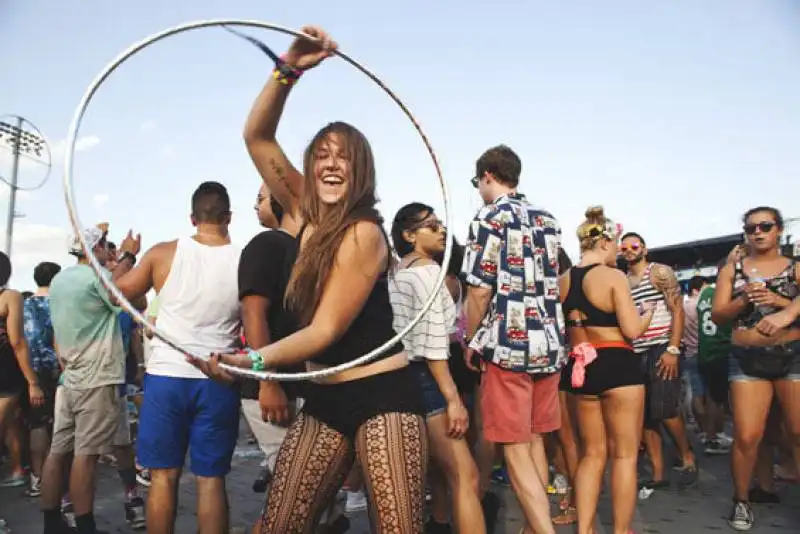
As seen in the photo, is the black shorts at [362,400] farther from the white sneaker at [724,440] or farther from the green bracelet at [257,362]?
the white sneaker at [724,440]

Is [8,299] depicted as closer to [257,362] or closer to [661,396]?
[257,362]

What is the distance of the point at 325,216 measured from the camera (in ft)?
7.80

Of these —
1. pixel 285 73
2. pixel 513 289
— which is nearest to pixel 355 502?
pixel 513 289

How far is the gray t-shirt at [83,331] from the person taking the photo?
15.7ft

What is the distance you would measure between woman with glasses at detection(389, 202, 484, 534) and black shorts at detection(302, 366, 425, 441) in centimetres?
106

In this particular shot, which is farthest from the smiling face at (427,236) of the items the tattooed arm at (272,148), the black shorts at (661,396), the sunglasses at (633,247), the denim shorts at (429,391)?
the sunglasses at (633,247)

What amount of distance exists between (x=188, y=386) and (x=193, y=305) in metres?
0.44

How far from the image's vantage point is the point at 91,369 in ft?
16.0

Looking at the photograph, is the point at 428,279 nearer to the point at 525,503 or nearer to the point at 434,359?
the point at 434,359

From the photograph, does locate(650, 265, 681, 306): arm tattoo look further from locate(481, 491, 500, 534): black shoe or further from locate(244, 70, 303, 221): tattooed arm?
locate(244, 70, 303, 221): tattooed arm

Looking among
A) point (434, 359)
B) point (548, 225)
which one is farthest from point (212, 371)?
point (548, 225)

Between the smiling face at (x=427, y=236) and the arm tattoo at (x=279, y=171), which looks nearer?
the arm tattoo at (x=279, y=171)

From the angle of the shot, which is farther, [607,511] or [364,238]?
[607,511]

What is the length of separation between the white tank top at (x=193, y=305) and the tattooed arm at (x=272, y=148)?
1091 millimetres
